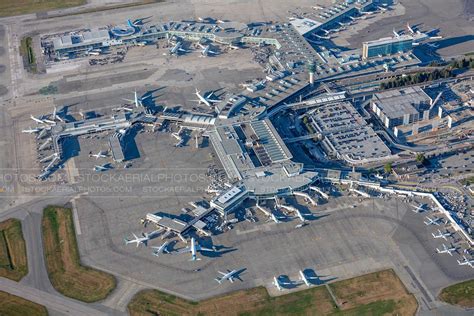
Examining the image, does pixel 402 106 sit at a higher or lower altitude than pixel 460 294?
higher

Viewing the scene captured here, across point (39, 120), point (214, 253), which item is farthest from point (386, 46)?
point (39, 120)

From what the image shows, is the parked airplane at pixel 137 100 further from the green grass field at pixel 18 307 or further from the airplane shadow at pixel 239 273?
the airplane shadow at pixel 239 273

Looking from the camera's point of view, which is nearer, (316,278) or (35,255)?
(316,278)

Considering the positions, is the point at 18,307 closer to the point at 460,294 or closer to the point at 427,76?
the point at 460,294

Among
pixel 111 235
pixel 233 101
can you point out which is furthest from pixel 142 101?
pixel 111 235

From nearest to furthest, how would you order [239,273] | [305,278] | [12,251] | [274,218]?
1. [305,278]
2. [239,273]
3. [12,251]
4. [274,218]

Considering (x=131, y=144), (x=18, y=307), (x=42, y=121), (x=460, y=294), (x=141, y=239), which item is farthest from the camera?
(x=42, y=121)

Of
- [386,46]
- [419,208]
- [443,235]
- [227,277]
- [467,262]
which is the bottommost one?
[467,262]
